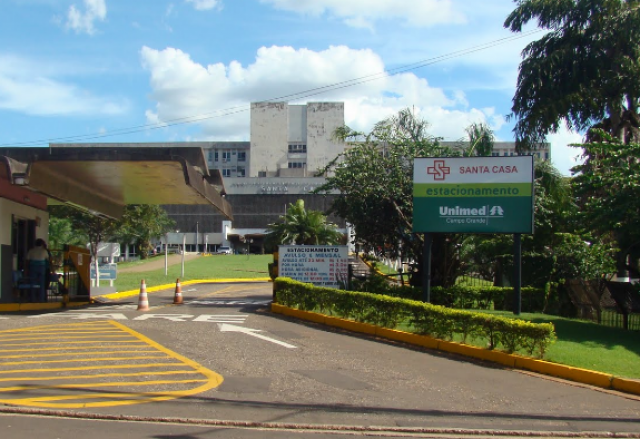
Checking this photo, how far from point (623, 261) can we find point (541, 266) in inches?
183

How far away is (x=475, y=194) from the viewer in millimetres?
16562

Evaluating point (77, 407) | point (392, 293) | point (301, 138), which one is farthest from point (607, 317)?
point (301, 138)

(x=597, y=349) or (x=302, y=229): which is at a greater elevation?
(x=302, y=229)

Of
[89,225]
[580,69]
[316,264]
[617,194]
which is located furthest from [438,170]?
[89,225]

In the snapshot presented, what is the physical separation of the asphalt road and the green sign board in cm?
499

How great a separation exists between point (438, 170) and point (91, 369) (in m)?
10.3

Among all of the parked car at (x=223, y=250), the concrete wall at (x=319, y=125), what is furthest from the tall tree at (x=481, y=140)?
the concrete wall at (x=319, y=125)

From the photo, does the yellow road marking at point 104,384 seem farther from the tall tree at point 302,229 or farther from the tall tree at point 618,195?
the tall tree at point 302,229

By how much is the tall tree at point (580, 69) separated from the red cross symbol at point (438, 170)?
11.4 metres

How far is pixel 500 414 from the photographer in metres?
7.56

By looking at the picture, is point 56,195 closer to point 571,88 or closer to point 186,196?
point 186,196

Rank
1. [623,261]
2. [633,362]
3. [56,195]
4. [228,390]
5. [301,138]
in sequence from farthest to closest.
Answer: [301,138]
[56,195]
[623,261]
[633,362]
[228,390]

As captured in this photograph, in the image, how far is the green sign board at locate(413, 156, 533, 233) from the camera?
16.5 meters

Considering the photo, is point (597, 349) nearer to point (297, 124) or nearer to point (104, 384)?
point (104, 384)
